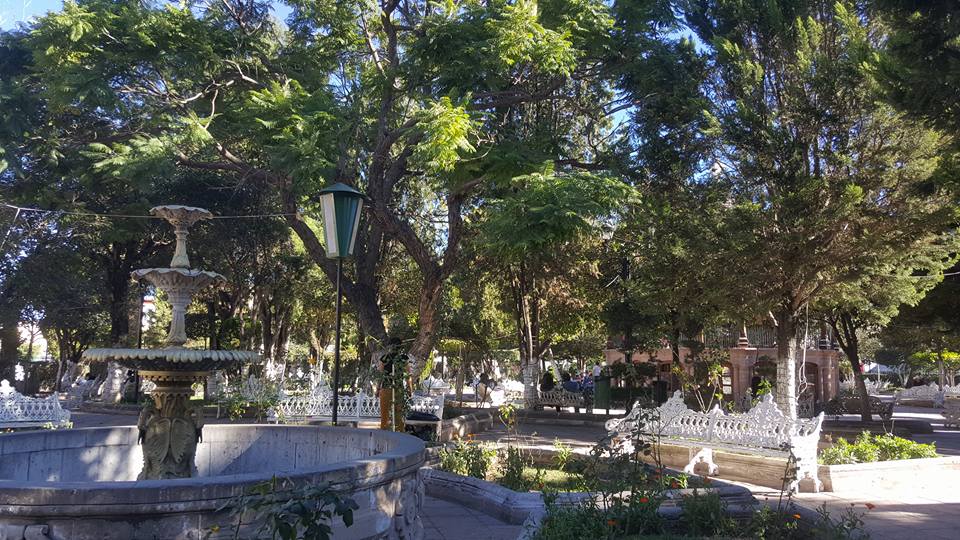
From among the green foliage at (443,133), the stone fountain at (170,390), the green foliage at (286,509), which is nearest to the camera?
the green foliage at (286,509)

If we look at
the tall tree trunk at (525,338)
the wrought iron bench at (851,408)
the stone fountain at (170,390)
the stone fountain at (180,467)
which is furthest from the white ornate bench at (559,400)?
the stone fountain at (170,390)

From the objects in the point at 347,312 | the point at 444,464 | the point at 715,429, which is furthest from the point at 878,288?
the point at 347,312

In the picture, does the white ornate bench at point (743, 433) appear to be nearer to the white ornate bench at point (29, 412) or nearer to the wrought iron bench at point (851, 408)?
the wrought iron bench at point (851, 408)

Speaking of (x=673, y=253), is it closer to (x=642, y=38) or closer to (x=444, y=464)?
(x=642, y=38)

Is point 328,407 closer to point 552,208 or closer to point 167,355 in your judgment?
point 552,208

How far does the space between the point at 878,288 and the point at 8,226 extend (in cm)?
2473

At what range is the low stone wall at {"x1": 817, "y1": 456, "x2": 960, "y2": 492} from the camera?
968 cm

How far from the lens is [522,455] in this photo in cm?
1095

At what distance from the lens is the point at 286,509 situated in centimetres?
349

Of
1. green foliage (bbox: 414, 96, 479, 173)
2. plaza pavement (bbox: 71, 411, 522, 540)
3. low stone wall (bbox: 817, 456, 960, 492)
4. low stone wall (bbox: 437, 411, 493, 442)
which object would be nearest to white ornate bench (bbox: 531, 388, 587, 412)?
low stone wall (bbox: 437, 411, 493, 442)

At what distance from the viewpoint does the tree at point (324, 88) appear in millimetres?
13992

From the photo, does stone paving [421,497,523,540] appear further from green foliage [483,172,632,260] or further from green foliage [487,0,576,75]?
green foliage [487,0,576,75]

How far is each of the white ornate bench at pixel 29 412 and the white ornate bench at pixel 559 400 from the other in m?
13.8

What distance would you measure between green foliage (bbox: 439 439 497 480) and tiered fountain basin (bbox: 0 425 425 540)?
281cm
